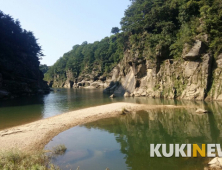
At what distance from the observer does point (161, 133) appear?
15516mm

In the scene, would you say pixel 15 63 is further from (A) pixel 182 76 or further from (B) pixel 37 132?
(A) pixel 182 76

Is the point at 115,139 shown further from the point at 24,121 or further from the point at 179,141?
the point at 24,121

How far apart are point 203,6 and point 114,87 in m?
38.2

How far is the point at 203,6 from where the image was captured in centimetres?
3519

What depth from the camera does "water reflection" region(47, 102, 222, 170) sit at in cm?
1010

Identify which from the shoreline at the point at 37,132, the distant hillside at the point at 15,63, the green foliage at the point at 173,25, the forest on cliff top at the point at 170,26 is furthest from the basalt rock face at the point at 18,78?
the green foliage at the point at 173,25

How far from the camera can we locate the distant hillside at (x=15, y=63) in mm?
50500

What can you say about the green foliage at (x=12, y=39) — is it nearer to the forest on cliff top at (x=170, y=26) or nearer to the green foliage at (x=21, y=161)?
the forest on cliff top at (x=170, y=26)

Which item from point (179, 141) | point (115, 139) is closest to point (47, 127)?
point (115, 139)

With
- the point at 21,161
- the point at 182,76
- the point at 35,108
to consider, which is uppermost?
the point at 182,76

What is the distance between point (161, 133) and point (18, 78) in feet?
173

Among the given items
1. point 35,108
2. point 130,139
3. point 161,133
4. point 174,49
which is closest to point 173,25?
point 174,49
